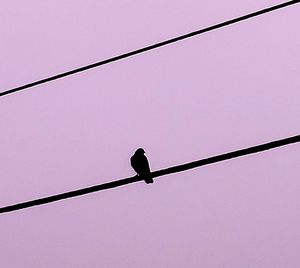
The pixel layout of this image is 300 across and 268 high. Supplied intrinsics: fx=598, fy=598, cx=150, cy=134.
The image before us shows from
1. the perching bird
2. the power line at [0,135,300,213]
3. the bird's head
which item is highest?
the power line at [0,135,300,213]

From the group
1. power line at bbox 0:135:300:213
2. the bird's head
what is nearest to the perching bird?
the bird's head

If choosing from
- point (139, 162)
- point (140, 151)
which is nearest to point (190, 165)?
point (139, 162)

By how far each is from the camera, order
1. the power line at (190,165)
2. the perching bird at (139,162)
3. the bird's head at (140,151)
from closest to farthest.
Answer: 1. the power line at (190,165)
2. the perching bird at (139,162)
3. the bird's head at (140,151)

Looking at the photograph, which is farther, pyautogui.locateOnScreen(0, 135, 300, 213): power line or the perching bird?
the perching bird

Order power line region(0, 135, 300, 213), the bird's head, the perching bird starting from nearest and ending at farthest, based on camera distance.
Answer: power line region(0, 135, 300, 213)
the perching bird
the bird's head

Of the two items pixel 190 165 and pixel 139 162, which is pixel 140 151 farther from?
pixel 190 165

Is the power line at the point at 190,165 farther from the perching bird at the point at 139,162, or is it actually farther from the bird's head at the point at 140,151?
the bird's head at the point at 140,151

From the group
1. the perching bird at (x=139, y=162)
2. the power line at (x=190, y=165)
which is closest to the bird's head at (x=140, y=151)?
the perching bird at (x=139, y=162)

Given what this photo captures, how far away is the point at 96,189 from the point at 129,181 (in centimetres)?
16

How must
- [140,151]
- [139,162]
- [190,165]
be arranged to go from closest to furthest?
[190,165], [139,162], [140,151]

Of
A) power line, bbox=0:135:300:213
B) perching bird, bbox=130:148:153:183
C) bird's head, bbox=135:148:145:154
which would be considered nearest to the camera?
power line, bbox=0:135:300:213

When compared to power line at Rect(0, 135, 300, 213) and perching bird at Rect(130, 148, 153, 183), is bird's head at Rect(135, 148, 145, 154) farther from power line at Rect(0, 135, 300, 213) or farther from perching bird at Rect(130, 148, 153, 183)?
power line at Rect(0, 135, 300, 213)

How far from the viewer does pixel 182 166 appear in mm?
2607

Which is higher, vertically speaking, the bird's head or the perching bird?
the perching bird
